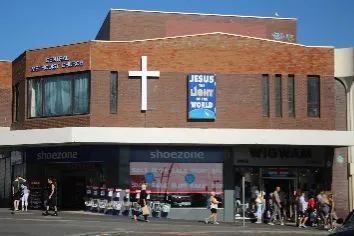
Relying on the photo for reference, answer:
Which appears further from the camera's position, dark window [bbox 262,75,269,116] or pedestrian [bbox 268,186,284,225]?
dark window [bbox 262,75,269,116]

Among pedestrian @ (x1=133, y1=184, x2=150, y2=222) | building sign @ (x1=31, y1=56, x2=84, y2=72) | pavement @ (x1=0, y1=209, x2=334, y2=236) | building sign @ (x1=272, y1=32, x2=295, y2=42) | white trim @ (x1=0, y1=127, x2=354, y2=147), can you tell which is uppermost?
building sign @ (x1=272, y1=32, x2=295, y2=42)

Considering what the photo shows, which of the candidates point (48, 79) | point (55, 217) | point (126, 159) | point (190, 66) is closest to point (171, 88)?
point (190, 66)

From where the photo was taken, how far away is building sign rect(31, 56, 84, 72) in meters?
29.2

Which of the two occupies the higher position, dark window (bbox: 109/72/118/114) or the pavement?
dark window (bbox: 109/72/118/114)

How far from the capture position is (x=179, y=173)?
96.9 ft

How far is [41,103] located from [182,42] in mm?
7590

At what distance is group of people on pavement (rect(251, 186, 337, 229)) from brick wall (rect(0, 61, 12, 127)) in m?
14.2

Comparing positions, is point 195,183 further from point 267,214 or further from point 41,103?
point 41,103

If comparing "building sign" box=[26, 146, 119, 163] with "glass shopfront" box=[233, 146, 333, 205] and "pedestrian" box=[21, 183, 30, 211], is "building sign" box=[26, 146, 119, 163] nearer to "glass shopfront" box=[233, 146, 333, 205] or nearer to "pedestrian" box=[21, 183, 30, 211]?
"pedestrian" box=[21, 183, 30, 211]

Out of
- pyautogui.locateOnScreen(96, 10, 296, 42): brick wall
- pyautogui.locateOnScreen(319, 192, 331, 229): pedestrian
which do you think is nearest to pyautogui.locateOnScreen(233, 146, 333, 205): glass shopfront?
pyautogui.locateOnScreen(319, 192, 331, 229): pedestrian

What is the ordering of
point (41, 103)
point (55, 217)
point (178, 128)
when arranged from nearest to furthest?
point (55, 217) < point (178, 128) < point (41, 103)

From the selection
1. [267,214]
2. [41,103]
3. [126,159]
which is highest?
[41,103]

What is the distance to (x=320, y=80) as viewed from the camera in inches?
A: 1191

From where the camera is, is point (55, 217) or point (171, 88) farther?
point (171, 88)
